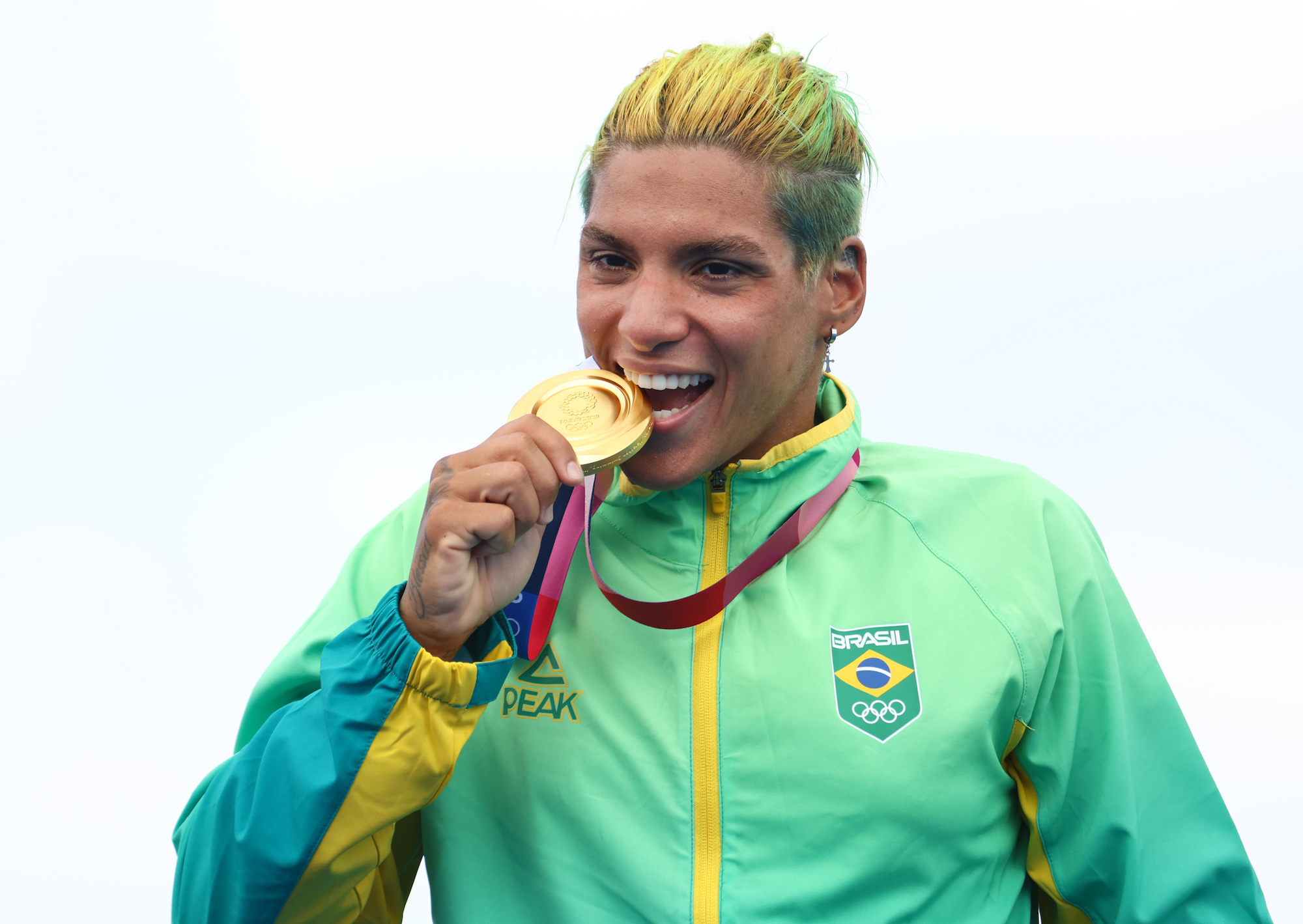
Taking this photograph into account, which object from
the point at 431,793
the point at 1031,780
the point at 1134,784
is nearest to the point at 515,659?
the point at 431,793

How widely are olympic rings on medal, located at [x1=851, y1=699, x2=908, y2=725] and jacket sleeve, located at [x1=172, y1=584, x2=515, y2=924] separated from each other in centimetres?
76

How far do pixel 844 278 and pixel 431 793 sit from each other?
153cm

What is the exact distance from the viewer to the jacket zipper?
100 inches

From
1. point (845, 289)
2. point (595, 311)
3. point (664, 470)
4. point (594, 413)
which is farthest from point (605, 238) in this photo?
point (845, 289)

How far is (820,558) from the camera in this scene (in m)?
2.86

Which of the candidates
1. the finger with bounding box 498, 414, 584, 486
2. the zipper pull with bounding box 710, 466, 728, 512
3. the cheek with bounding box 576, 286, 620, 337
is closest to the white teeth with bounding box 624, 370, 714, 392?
the cheek with bounding box 576, 286, 620, 337

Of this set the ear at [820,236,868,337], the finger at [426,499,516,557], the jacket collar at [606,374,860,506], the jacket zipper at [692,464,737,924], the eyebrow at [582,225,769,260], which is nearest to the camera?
the finger at [426,499,516,557]

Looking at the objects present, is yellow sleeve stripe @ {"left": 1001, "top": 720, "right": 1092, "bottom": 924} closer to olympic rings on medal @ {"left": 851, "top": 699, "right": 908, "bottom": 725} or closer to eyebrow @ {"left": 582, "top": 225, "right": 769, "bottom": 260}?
olympic rings on medal @ {"left": 851, "top": 699, "right": 908, "bottom": 725}

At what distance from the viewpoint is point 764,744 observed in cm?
263

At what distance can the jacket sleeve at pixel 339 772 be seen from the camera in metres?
2.34

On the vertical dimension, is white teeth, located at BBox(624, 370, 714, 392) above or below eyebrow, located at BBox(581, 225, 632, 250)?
below

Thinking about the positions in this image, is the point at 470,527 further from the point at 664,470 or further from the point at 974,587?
the point at 974,587

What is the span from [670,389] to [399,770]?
98cm

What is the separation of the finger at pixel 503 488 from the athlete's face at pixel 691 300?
1.48ft
